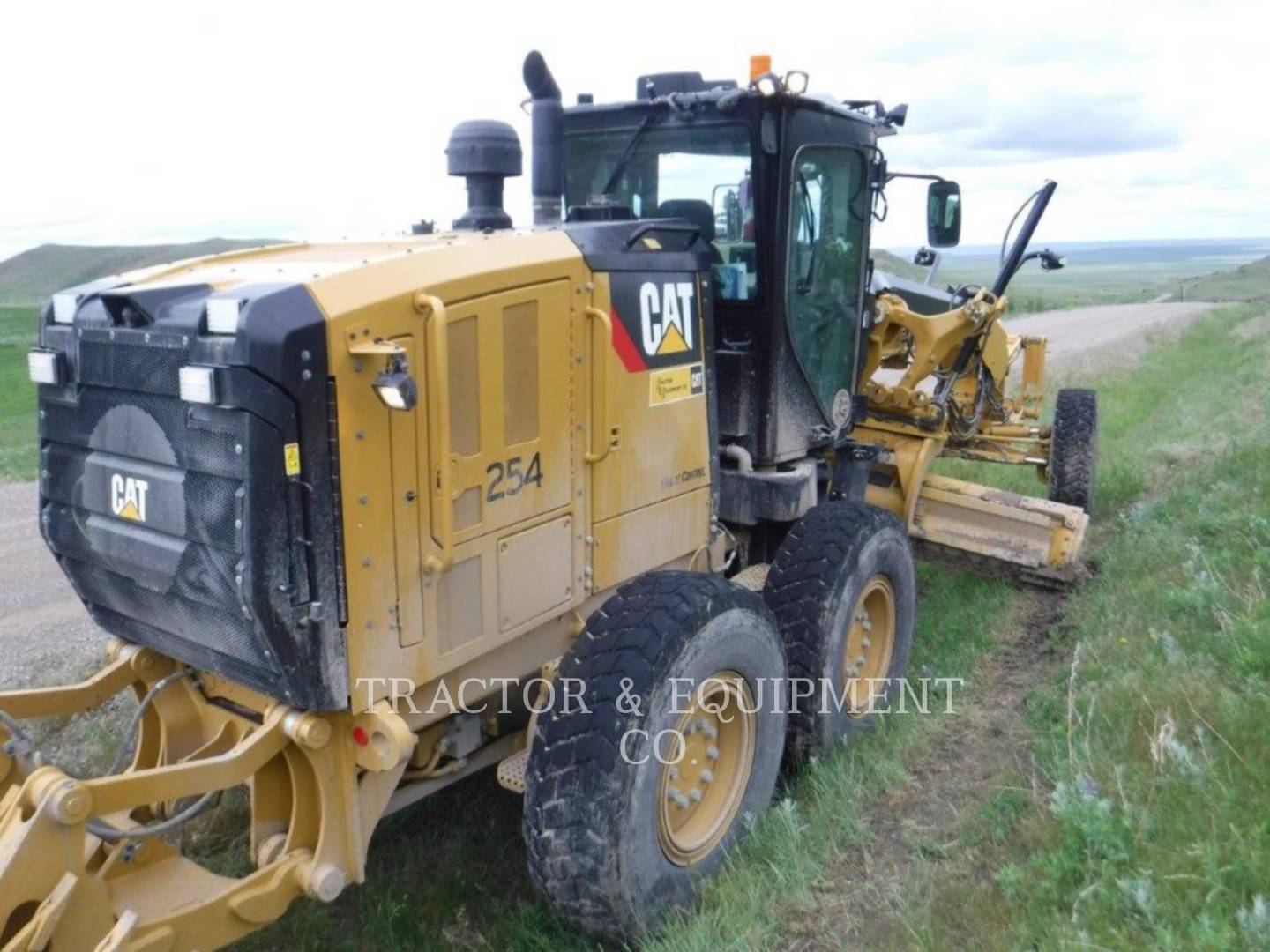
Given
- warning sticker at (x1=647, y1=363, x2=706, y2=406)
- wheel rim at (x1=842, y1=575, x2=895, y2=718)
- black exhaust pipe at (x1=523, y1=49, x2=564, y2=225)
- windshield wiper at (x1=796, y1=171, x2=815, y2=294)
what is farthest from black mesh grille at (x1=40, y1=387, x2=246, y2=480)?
wheel rim at (x1=842, y1=575, x2=895, y2=718)

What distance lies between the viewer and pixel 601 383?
3891mm

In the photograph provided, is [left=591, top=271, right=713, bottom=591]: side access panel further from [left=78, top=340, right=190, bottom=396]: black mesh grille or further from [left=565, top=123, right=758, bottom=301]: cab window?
[left=78, top=340, right=190, bottom=396]: black mesh grille

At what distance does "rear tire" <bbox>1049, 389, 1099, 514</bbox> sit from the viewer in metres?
7.98

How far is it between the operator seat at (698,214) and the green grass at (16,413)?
747 cm

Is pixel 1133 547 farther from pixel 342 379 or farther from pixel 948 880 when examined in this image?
pixel 342 379

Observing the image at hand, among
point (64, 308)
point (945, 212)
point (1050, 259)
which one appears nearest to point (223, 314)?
point (64, 308)

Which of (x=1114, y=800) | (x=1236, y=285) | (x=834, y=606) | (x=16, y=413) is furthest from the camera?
(x=1236, y=285)

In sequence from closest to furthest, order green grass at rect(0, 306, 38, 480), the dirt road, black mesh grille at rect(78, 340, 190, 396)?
1. black mesh grille at rect(78, 340, 190, 396)
2. the dirt road
3. green grass at rect(0, 306, 38, 480)

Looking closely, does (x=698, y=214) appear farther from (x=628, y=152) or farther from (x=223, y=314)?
(x=223, y=314)

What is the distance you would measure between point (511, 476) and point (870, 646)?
2495 millimetres

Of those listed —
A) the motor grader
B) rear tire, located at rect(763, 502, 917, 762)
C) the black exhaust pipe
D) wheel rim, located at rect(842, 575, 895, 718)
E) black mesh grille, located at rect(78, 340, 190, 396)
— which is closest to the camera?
the motor grader

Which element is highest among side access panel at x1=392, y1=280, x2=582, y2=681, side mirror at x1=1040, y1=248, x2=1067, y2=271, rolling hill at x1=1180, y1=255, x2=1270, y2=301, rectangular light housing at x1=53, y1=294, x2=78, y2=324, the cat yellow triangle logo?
side mirror at x1=1040, y1=248, x2=1067, y2=271

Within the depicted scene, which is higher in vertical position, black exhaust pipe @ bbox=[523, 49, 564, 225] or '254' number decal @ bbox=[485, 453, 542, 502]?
black exhaust pipe @ bbox=[523, 49, 564, 225]

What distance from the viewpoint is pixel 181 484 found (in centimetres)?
312
